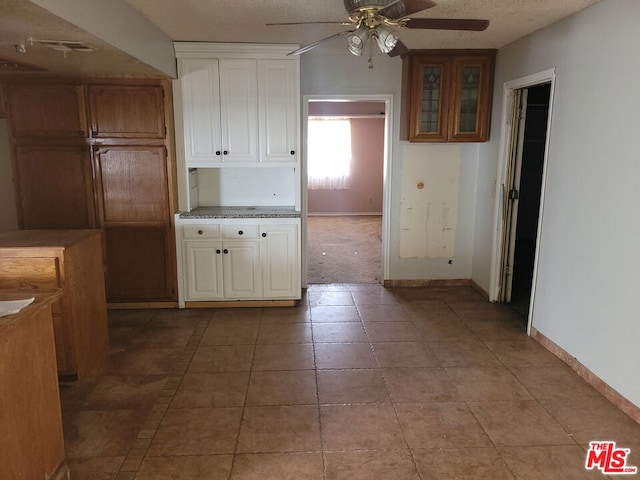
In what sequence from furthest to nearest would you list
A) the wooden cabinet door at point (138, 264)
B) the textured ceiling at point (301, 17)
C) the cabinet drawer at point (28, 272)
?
the wooden cabinet door at point (138, 264), the textured ceiling at point (301, 17), the cabinet drawer at point (28, 272)

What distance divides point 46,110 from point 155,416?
2716 millimetres

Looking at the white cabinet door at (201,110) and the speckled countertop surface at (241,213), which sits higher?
the white cabinet door at (201,110)

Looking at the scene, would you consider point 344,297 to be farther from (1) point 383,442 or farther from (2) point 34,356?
(2) point 34,356

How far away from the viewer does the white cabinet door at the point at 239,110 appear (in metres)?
4.00

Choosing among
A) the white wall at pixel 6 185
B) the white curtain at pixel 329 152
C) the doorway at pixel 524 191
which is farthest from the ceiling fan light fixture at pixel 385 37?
the white curtain at pixel 329 152

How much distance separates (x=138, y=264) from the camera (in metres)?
4.18

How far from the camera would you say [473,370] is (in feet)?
10.1

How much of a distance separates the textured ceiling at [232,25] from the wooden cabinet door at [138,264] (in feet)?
4.37

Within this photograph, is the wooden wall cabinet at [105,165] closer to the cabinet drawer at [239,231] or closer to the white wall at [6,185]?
the white wall at [6,185]

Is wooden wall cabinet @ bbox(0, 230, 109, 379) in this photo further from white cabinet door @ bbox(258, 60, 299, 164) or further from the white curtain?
the white curtain

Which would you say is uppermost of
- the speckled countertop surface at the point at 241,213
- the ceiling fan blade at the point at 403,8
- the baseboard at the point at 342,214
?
the ceiling fan blade at the point at 403,8

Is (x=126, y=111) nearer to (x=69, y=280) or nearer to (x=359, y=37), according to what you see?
(x=69, y=280)

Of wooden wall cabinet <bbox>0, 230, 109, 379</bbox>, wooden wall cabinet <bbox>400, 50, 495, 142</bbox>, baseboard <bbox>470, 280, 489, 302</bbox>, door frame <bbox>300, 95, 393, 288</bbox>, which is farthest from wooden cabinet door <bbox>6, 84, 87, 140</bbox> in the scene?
baseboard <bbox>470, 280, 489, 302</bbox>

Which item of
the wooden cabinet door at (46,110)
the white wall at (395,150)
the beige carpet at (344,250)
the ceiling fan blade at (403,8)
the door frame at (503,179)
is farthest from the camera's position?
the beige carpet at (344,250)
